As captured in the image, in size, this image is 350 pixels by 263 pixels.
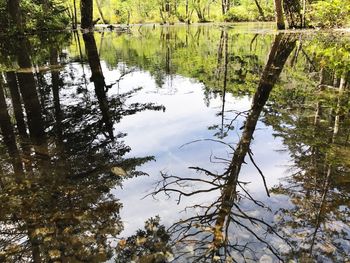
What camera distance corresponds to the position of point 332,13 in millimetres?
24016

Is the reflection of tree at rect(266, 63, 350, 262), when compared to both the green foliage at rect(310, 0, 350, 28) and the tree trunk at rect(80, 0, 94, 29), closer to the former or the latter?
the green foliage at rect(310, 0, 350, 28)

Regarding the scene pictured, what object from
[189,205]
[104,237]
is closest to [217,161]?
[189,205]

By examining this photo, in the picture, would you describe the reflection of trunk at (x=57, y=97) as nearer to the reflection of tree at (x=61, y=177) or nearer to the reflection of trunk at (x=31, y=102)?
the reflection of tree at (x=61, y=177)

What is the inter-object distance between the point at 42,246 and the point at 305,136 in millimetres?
4153

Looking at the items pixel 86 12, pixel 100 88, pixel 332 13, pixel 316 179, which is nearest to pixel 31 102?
pixel 100 88

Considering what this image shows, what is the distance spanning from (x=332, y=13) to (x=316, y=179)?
2380 centimetres

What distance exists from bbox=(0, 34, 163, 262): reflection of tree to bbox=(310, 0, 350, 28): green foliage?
19014mm

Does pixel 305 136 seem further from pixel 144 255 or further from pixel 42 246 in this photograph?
pixel 42 246

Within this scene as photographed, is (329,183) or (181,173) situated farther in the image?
(181,173)

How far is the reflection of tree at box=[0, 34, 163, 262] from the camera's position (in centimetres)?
310

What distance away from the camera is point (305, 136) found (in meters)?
5.41

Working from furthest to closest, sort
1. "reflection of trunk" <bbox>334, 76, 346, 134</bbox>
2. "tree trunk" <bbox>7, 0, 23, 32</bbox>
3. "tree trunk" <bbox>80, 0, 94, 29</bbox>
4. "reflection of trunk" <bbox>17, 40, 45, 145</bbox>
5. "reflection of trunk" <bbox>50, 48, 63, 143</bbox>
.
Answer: "tree trunk" <bbox>80, 0, 94, 29</bbox>
"tree trunk" <bbox>7, 0, 23, 32</bbox>
"reflection of trunk" <bbox>50, 48, 63, 143</bbox>
"reflection of trunk" <bbox>17, 40, 45, 145</bbox>
"reflection of trunk" <bbox>334, 76, 346, 134</bbox>

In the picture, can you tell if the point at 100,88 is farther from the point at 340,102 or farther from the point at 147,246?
the point at 147,246

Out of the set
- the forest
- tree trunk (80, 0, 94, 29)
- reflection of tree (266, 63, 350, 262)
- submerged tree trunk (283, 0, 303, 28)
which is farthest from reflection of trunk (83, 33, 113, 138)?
submerged tree trunk (283, 0, 303, 28)
